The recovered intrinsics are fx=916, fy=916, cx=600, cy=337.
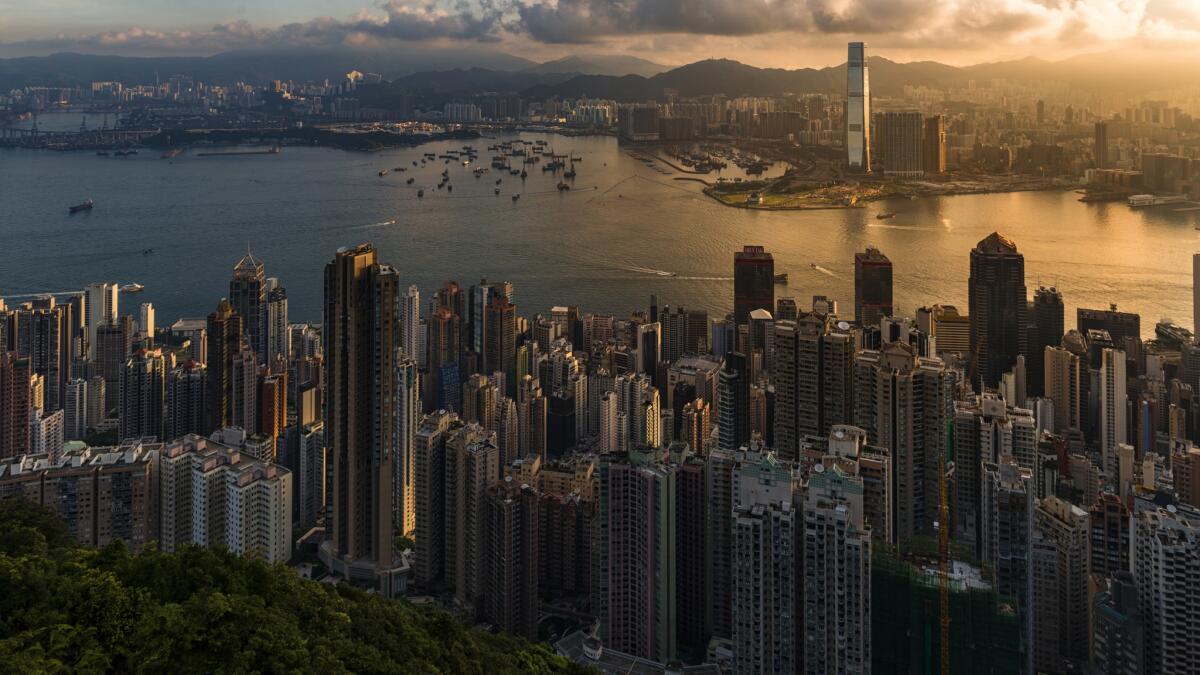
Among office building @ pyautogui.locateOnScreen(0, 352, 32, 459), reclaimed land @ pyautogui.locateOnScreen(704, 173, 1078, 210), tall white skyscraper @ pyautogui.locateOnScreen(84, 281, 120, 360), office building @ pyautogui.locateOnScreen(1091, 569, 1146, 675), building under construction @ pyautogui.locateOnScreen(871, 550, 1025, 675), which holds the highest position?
reclaimed land @ pyautogui.locateOnScreen(704, 173, 1078, 210)

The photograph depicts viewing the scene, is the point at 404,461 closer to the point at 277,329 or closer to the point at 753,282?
the point at 277,329

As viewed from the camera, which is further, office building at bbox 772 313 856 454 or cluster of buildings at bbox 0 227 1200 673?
office building at bbox 772 313 856 454

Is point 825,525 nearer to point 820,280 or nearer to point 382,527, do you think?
point 382,527

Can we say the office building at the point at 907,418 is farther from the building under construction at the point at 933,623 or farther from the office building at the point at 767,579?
the office building at the point at 767,579

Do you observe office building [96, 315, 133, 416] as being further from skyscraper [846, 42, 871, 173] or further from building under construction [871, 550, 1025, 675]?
skyscraper [846, 42, 871, 173]

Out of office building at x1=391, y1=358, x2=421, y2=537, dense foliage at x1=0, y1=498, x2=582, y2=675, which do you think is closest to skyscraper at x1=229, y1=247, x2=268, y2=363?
office building at x1=391, y1=358, x2=421, y2=537

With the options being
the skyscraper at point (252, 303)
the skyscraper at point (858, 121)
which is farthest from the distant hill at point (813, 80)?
the skyscraper at point (252, 303)
